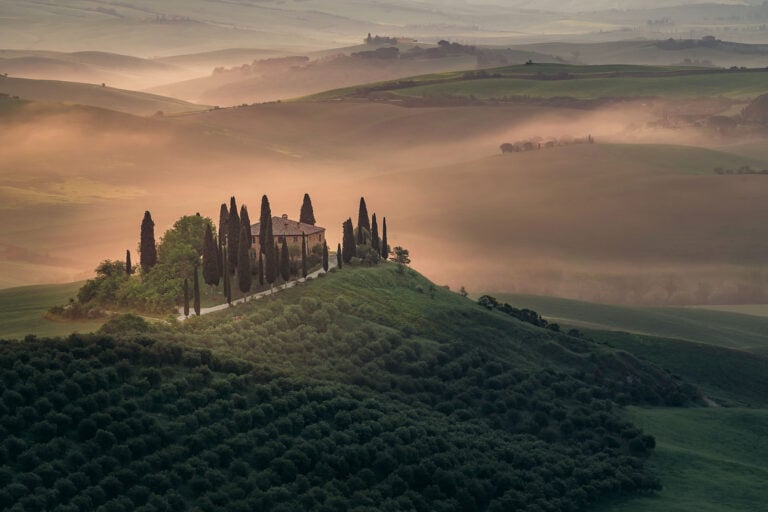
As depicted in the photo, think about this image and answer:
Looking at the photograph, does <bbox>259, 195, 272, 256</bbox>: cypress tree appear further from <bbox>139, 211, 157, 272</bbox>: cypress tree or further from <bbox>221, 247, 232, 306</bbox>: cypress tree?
<bbox>139, 211, 157, 272</bbox>: cypress tree

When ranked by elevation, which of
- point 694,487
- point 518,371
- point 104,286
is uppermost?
point 104,286

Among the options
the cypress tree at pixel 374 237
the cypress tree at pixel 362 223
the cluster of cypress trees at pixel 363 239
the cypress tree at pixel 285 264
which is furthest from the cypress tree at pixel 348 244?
the cypress tree at pixel 285 264

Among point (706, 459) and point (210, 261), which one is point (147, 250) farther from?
point (706, 459)

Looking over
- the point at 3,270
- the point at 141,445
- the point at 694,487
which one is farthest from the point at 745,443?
the point at 3,270

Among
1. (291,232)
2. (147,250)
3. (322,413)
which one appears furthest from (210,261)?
(322,413)

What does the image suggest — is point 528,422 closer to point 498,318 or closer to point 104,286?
point 498,318

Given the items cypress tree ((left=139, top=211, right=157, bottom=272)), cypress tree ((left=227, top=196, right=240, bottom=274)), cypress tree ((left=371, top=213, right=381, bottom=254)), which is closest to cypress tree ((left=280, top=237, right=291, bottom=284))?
cypress tree ((left=227, top=196, right=240, bottom=274))
